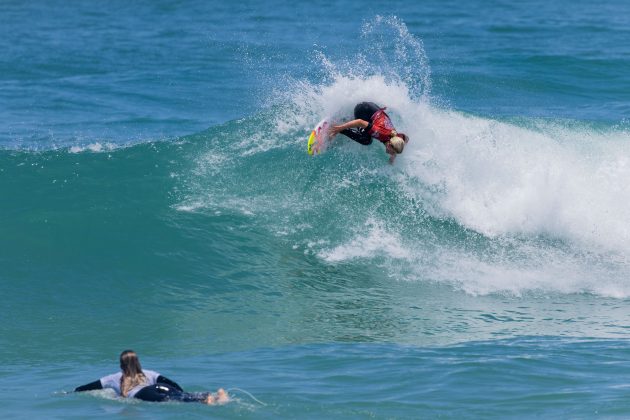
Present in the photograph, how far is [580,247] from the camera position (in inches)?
598

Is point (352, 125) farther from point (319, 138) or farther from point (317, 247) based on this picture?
point (317, 247)

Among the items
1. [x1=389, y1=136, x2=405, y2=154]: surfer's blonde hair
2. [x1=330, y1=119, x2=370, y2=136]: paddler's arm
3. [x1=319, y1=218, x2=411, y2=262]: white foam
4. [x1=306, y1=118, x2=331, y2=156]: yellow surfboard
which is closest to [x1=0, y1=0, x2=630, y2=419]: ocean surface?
[x1=319, y1=218, x2=411, y2=262]: white foam

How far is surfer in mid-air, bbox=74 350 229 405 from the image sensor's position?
881cm

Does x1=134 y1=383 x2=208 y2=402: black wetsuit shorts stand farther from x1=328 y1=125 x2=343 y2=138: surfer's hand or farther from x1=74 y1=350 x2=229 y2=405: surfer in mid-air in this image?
x1=328 y1=125 x2=343 y2=138: surfer's hand

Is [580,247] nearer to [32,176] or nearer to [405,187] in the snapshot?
[405,187]

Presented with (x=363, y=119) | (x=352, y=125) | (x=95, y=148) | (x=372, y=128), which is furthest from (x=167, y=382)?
(x=95, y=148)

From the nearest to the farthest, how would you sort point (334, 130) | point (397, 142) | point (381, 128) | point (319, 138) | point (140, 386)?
1. point (140, 386)
2. point (397, 142)
3. point (381, 128)
4. point (334, 130)
5. point (319, 138)

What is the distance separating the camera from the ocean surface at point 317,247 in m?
9.55

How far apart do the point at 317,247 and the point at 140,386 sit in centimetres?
624

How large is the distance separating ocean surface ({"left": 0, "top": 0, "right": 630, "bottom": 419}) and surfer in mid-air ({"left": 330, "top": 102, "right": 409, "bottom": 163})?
2.53 feet

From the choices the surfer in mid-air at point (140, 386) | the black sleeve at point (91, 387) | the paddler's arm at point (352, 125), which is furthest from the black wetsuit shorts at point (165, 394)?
the paddler's arm at point (352, 125)

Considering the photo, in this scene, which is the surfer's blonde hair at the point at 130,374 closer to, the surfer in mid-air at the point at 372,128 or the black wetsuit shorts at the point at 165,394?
the black wetsuit shorts at the point at 165,394

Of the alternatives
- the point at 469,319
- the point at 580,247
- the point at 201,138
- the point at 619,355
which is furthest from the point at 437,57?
the point at 619,355

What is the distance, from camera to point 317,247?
14906mm
